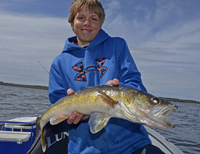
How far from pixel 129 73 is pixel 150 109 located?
29.2 inches

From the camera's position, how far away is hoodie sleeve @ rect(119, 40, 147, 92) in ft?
9.73

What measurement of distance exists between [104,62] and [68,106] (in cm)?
92

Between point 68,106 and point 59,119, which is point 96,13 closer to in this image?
point 68,106

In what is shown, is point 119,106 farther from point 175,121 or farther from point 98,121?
point 175,121

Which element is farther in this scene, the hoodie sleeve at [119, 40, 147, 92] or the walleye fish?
the hoodie sleeve at [119, 40, 147, 92]

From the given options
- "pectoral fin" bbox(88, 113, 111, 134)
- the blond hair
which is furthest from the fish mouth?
the blond hair

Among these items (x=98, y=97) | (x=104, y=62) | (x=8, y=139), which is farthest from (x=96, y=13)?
(x=8, y=139)

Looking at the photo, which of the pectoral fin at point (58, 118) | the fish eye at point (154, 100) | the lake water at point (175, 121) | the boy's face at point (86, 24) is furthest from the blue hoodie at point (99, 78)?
the lake water at point (175, 121)

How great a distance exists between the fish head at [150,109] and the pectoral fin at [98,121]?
372mm

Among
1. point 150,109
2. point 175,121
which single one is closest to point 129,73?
point 150,109

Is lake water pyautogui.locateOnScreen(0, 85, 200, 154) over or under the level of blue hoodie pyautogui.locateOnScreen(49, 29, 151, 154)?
under

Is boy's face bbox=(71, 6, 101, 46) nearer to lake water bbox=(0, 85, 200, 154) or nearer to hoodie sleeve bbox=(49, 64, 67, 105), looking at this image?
hoodie sleeve bbox=(49, 64, 67, 105)

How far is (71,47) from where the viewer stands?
3.44 metres

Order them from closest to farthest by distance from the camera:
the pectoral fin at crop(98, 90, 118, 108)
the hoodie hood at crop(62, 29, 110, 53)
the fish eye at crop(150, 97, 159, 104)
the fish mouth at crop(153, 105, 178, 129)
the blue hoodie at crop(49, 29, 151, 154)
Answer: the fish mouth at crop(153, 105, 178, 129) < the fish eye at crop(150, 97, 159, 104) < the pectoral fin at crop(98, 90, 118, 108) < the blue hoodie at crop(49, 29, 151, 154) < the hoodie hood at crop(62, 29, 110, 53)
